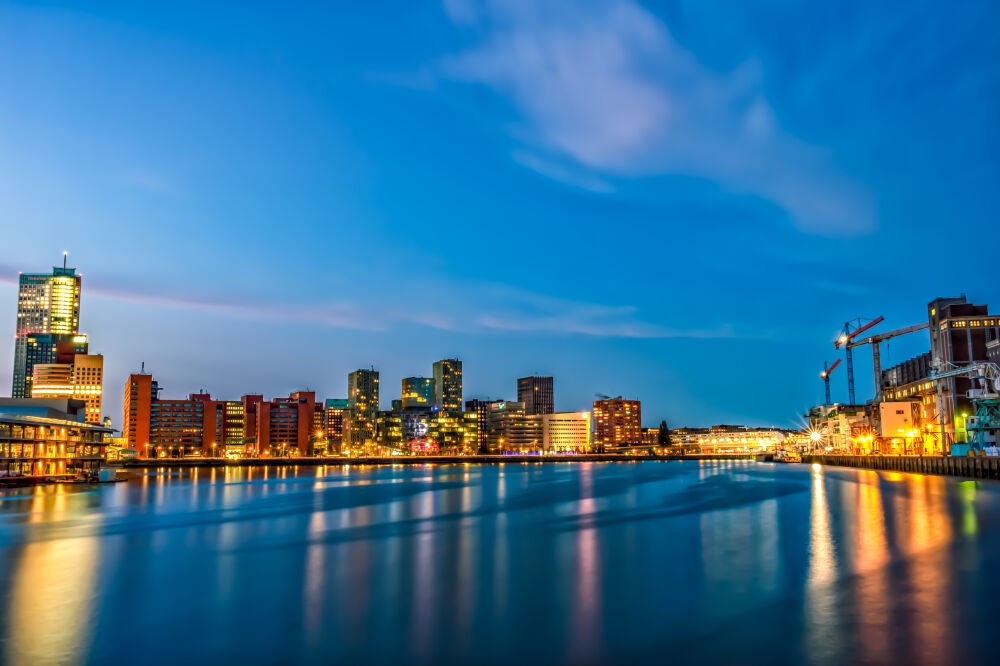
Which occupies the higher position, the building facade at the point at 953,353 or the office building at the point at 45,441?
the building facade at the point at 953,353

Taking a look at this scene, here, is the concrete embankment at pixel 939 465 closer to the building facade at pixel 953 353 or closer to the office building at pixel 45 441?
the building facade at pixel 953 353

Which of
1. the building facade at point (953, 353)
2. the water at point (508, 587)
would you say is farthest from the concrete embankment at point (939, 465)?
the water at point (508, 587)

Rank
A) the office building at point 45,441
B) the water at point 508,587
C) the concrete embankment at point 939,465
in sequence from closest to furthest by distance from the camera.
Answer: the water at point 508,587 → the concrete embankment at point 939,465 → the office building at point 45,441

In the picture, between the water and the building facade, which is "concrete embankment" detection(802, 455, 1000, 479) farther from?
the water

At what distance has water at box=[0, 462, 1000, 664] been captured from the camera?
578 inches

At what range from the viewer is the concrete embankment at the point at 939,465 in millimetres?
67062

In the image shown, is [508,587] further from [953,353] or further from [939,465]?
[953,353]

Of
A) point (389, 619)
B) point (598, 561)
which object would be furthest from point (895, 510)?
point (389, 619)

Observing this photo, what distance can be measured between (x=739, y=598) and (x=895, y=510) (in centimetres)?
2755

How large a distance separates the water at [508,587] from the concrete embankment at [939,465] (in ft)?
96.3

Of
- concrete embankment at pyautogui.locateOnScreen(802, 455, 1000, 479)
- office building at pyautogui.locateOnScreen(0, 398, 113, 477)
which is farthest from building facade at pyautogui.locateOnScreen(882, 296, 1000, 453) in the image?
office building at pyautogui.locateOnScreen(0, 398, 113, 477)

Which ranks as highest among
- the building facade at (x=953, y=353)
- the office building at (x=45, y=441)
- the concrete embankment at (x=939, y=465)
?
the building facade at (x=953, y=353)

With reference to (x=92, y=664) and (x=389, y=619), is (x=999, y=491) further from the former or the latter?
(x=92, y=664)

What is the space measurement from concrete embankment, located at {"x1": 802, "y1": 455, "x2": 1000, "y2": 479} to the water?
Result: 2934 cm
